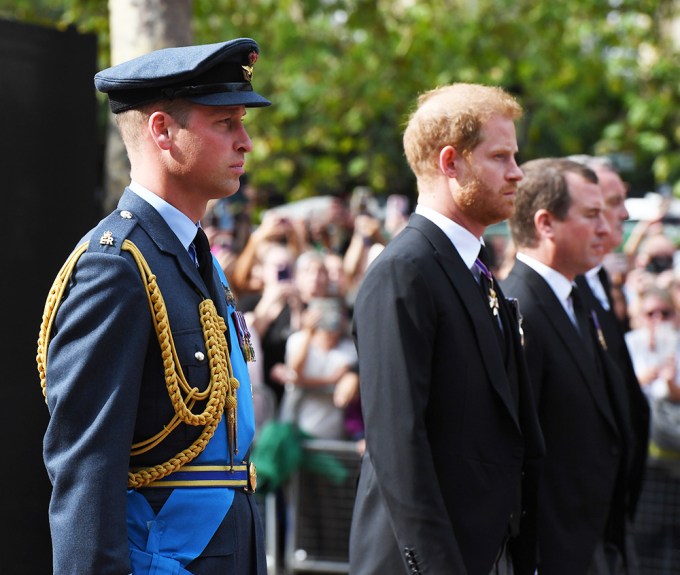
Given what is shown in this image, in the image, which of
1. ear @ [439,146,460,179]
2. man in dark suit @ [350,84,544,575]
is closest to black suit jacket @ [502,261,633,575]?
man in dark suit @ [350,84,544,575]

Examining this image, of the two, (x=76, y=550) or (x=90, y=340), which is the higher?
A: (x=90, y=340)

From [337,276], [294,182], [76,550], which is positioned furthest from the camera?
[294,182]

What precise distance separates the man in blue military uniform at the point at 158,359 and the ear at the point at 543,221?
2.06 meters

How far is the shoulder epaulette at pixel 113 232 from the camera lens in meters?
2.71

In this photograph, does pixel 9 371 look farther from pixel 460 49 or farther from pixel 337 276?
pixel 460 49

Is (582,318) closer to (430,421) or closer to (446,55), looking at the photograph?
(430,421)

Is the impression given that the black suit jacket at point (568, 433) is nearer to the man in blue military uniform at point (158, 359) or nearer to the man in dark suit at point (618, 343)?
the man in dark suit at point (618, 343)

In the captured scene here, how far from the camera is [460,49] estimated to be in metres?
13.3

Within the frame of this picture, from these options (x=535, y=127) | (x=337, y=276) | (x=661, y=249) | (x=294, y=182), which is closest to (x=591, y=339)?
(x=337, y=276)

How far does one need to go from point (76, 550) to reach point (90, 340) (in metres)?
0.45

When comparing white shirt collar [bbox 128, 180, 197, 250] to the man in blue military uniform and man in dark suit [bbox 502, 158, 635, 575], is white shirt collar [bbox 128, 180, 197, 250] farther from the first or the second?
man in dark suit [bbox 502, 158, 635, 575]

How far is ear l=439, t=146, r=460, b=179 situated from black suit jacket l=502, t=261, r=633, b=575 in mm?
978

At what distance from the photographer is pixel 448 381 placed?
3.41 m

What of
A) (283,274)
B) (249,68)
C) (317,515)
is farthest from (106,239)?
(283,274)
